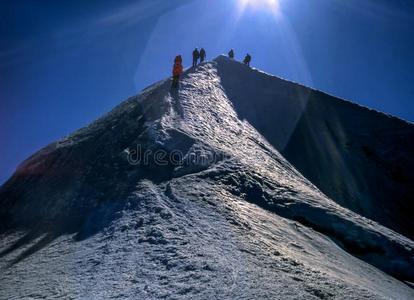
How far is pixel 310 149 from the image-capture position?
1270 inches

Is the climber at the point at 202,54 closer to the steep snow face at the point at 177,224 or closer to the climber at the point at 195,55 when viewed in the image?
the climber at the point at 195,55

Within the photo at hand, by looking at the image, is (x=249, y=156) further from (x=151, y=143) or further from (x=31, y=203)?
(x=31, y=203)

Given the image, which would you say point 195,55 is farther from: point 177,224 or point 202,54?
point 177,224

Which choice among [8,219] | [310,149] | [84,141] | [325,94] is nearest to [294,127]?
[310,149]

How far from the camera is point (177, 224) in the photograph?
512 inches
